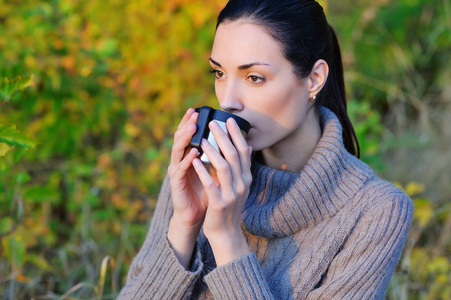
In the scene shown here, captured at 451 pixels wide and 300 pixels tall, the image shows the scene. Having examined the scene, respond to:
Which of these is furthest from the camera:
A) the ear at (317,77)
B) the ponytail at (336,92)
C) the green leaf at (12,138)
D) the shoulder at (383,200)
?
the ponytail at (336,92)

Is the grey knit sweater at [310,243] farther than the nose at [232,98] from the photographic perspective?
No

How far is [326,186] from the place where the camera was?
190 centimetres

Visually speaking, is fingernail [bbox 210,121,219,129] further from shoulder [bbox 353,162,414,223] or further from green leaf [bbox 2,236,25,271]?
green leaf [bbox 2,236,25,271]

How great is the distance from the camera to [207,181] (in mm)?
1595

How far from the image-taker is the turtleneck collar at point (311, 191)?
6.19ft

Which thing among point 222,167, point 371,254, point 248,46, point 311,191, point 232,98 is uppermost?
point 248,46

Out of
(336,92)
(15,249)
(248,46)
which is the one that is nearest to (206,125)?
(248,46)

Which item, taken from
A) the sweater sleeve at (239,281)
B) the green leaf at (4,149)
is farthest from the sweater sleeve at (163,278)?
the green leaf at (4,149)

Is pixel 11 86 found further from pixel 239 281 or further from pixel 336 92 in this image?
pixel 336 92

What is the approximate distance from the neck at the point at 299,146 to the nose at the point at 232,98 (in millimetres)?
338

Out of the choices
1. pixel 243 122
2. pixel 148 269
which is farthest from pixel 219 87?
pixel 148 269

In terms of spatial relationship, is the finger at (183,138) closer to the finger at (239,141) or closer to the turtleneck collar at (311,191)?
the finger at (239,141)

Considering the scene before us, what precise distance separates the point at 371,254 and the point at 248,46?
847mm

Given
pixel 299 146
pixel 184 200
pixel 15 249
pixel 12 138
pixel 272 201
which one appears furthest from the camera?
pixel 15 249
